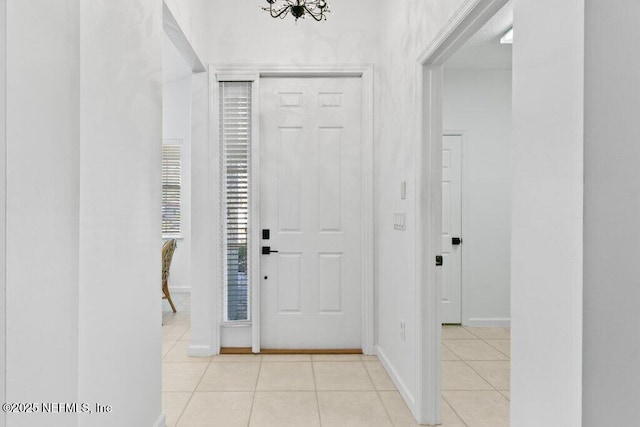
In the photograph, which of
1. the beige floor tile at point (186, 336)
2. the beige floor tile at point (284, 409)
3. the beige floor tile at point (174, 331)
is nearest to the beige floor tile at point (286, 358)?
the beige floor tile at point (284, 409)

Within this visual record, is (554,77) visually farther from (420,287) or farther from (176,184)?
(176,184)

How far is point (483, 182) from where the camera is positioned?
4195 mm

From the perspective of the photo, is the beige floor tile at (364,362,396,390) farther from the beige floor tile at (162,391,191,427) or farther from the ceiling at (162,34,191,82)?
the ceiling at (162,34,191,82)

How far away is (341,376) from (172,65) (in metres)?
4.31

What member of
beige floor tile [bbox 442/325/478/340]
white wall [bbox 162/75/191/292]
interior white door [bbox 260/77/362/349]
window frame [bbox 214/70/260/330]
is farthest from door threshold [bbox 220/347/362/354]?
white wall [bbox 162/75/191/292]

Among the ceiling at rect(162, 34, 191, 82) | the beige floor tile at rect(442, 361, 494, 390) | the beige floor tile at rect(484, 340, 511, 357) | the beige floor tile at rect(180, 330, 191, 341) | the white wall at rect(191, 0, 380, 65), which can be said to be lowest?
the beige floor tile at rect(484, 340, 511, 357)

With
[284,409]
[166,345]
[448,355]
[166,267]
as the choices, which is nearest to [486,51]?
[448,355]

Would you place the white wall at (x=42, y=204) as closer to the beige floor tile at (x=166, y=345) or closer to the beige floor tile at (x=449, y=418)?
the beige floor tile at (x=449, y=418)

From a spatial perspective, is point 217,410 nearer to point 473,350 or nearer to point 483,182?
point 473,350

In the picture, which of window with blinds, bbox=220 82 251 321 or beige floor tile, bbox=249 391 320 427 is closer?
beige floor tile, bbox=249 391 320 427

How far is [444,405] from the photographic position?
2424mm

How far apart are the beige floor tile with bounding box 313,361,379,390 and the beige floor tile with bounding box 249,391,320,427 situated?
0.19m

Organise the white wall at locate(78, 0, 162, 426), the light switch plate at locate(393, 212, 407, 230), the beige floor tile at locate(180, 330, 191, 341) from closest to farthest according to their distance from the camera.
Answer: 1. the white wall at locate(78, 0, 162, 426)
2. the light switch plate at locate(393, 212, 407, 230)
3. the beige floor tile at locate(180, 330, 191, 341)

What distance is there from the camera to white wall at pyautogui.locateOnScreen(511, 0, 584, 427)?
1.04 m
